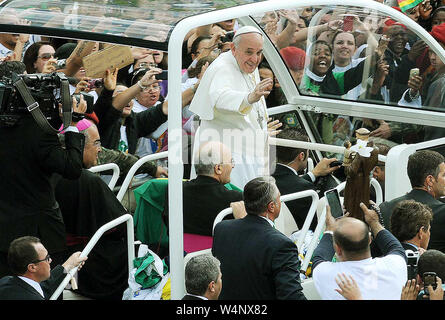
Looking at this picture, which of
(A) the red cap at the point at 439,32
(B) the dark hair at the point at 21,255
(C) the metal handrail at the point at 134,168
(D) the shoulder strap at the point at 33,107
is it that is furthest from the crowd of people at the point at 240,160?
(A) the red cap at the point at 439,32

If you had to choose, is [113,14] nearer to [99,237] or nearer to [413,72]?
[99,237]

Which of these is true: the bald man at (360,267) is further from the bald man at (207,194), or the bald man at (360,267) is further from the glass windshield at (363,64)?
the glass windshield at (363,64)

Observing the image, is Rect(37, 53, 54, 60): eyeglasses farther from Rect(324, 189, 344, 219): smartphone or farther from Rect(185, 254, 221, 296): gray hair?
Rect(185, 254, 221, 296): gray hair

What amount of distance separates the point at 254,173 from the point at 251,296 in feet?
5.66

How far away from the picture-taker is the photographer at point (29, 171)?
6.56 meters

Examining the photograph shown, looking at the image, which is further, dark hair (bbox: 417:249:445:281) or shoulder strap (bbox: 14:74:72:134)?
shoulder strap (bbox: 14:74:72:134)

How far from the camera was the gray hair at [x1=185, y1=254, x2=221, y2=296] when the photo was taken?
226 inches

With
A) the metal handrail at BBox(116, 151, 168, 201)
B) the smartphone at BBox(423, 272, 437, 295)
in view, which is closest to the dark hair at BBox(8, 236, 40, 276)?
the metal handrail at BBox(116, 151, 168, 201)

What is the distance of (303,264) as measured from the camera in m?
7.09

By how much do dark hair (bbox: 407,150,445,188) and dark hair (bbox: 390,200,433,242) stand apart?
69 cm

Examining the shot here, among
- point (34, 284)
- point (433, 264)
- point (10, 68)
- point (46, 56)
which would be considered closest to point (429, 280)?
point (433, 264)

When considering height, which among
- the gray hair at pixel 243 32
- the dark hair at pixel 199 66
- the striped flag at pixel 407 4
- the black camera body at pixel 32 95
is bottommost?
the dark hair at pixel 199 66

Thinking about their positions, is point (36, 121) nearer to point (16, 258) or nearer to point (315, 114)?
point (16, 258)

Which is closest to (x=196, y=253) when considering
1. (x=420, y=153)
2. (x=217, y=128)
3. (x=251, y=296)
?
(x=251, y=296)
